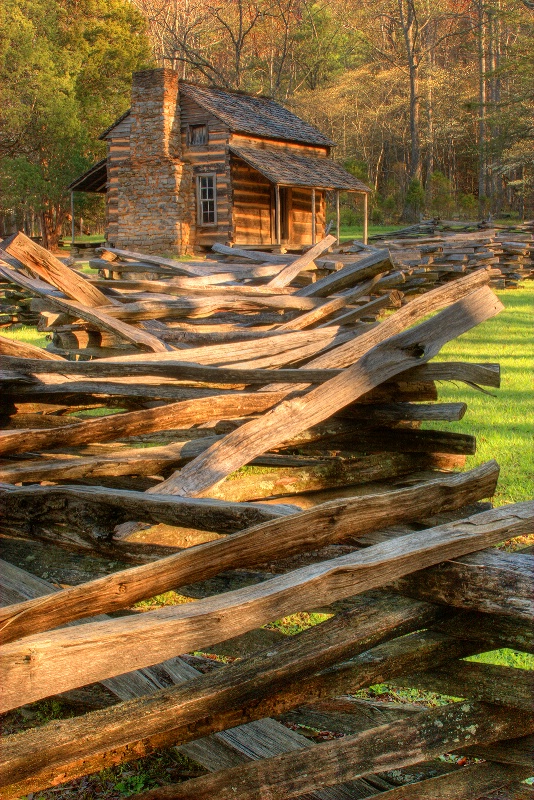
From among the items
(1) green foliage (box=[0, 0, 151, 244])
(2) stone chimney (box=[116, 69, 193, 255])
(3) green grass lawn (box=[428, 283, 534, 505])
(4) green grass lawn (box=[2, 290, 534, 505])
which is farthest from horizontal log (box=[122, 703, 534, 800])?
(1) green foliage (box=[0, 0, 151, 244])

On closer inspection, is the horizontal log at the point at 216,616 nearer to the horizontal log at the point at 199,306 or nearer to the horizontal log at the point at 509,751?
the horizontal log at the point at 509,751

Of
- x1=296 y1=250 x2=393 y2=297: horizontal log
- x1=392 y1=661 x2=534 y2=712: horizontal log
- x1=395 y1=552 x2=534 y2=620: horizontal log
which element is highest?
x1=296 y1=250 x2=393 y2=297: horizontal log

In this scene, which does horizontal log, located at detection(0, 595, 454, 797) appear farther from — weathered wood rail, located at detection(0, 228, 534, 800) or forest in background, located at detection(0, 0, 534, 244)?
forest in background, located at detection(0, 0, 534, 244)

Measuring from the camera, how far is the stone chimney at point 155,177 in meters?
26.9

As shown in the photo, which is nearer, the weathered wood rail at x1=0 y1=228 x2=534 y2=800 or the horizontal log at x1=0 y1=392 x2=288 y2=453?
the weathered wood rail at x1=0 y1=228 x2=534 y2=800

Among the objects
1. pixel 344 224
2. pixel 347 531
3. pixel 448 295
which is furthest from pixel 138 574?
pixel 344 224

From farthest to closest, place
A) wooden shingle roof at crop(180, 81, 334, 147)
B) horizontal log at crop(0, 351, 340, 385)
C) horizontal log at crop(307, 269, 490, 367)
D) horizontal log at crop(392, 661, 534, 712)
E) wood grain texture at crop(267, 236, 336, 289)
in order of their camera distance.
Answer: wooden shingle roof at crop(180, 81, 334, 147)
wood grain texture at crop(267, 236, 336, 289)
horizontal log at crop(307, 269, 490, 367)
horizontal log at crop(0, 351, 340, 385)
horizontal log at crop(392, 661, 534, 712)

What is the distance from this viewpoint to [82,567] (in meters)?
2.97

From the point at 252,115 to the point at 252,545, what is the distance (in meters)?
28.3

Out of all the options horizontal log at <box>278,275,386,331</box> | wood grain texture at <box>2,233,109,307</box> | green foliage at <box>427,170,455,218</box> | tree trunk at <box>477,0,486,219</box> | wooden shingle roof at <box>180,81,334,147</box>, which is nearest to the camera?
wood grain texture at <box>2,233,109,307</box>

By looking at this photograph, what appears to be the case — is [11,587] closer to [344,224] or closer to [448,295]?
[448,295]

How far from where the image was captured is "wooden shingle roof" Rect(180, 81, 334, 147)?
26672 millimetres

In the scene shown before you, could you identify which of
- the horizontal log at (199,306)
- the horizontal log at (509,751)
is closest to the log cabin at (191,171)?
the horizontal log at (199,306)

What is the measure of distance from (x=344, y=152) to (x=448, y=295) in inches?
2085
